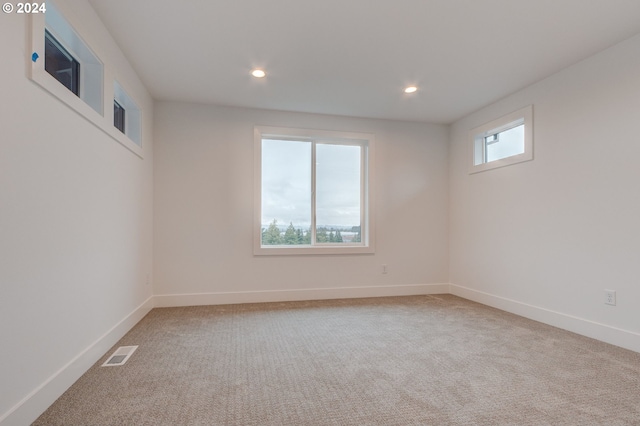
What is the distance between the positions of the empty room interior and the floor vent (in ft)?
0.20

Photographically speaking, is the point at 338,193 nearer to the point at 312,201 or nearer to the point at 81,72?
the point at 312,201

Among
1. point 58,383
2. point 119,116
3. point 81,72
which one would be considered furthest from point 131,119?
point 58,383

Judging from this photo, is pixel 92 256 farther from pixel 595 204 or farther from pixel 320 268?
pixel 595 204

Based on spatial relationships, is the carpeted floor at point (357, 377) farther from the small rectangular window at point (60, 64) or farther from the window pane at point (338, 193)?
the small rectangular window at point (60, 64)

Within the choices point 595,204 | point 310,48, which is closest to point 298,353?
point 310,48

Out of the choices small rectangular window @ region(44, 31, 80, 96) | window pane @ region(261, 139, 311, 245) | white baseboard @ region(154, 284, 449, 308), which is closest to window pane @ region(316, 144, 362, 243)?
window pane @ region(261, 139, 311, 245)

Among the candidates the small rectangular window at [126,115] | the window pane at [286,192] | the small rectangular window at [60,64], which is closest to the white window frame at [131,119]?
the small rectangular window at [126,115]

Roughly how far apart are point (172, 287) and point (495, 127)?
431 cm

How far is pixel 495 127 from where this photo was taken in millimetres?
4129

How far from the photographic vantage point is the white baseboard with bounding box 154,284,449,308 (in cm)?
412

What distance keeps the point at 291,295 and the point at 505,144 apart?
10.5 ft

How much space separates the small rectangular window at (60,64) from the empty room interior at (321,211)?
2 cm

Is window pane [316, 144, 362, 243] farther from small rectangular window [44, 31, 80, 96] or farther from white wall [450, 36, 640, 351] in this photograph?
small rectangular window [44, 31, 80, 96]

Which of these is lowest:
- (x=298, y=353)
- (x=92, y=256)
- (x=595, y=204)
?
(x=298, y=353)
